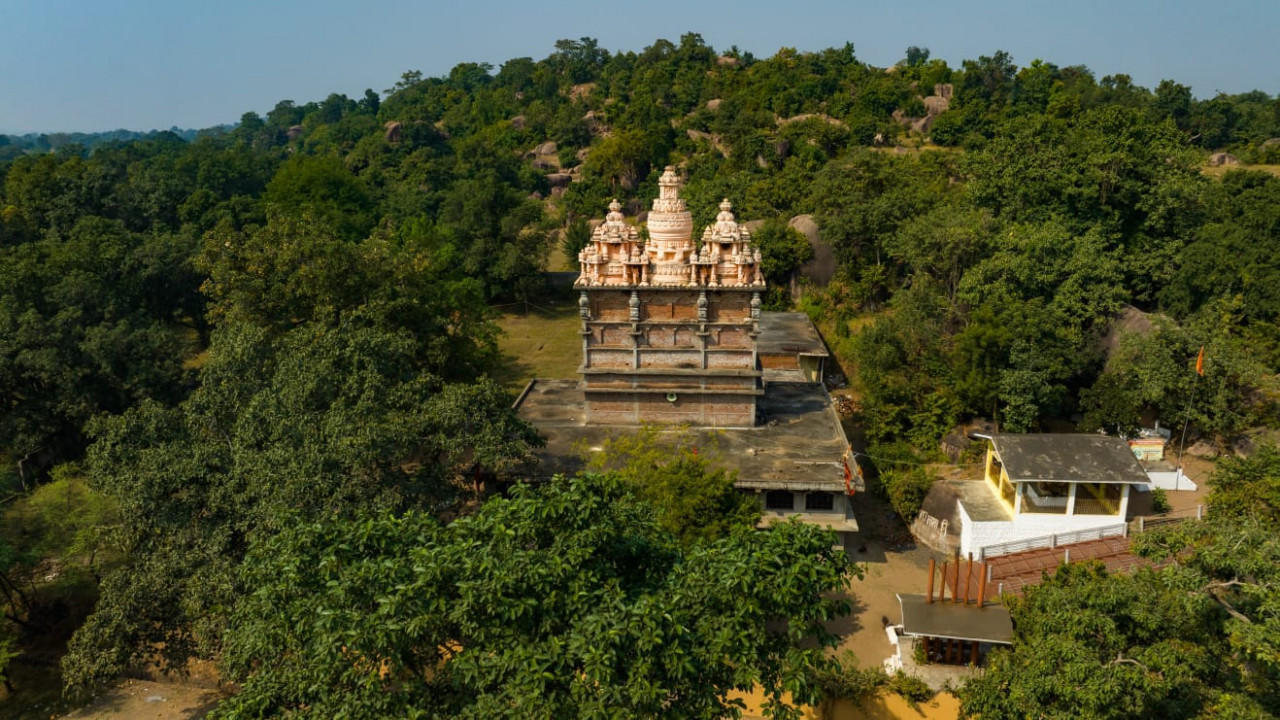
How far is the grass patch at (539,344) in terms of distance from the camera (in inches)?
1624

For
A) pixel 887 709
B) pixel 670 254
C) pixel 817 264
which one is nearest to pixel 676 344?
pixel 670 254

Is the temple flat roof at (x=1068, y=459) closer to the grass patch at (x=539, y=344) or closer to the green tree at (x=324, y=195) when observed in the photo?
the grass patch at (x=539, y=344)

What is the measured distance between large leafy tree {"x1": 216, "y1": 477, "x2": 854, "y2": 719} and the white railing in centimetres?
1257

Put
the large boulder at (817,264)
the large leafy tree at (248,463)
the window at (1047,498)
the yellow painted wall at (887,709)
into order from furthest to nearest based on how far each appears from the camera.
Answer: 1. the large boulder at (817,264)
2. the window at (1047,498)
3. the yellow painted wall at (887,709)
4. the large leafy tree at (248,463)

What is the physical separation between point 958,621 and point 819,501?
19.4ft

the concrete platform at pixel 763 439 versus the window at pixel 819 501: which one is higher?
the concrete platform at pixel 763 439

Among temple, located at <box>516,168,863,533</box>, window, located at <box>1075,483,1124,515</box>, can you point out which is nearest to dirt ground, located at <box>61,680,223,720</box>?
temple, located at <box>516,168,863,533</box>

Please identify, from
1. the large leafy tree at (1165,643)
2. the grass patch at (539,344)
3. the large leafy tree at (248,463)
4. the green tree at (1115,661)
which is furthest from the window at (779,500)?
the grass patch at (539,344)

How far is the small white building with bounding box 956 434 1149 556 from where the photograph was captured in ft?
71.8

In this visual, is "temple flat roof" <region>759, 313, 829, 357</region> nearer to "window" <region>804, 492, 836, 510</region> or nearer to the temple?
the temple

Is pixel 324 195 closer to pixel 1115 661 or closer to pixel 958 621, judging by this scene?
pixel 958 621

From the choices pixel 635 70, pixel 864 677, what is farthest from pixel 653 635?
pixel 635 70

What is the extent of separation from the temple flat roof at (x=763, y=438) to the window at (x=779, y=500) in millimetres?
524

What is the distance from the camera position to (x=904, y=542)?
24484 mm
